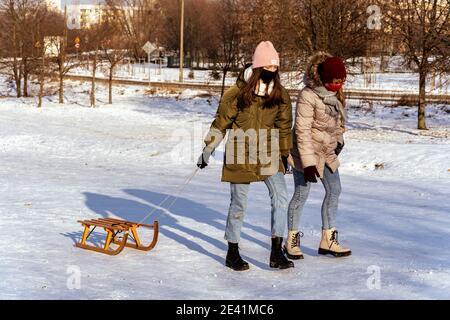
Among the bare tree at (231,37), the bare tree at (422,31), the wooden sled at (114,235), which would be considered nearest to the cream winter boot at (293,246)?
the wooden sled at (114,235)

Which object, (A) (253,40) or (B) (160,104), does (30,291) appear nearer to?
(A) (253,40)

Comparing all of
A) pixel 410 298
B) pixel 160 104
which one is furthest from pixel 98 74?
pixel 410 298

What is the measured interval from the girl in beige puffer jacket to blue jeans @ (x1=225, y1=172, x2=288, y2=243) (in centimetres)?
29

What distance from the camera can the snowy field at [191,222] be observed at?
5633 millimetres

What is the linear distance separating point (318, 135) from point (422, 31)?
54.1 feet

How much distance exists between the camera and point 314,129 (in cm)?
634

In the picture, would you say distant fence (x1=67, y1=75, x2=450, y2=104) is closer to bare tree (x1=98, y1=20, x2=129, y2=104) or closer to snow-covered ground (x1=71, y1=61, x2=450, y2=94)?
snow-covered ground (x1=71, y1=61, x2=450, y2=94)

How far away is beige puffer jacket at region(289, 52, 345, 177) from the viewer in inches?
245

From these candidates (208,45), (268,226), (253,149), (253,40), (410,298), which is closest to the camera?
(410,298)

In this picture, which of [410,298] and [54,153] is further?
[54,153]

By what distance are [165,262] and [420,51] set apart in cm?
1748

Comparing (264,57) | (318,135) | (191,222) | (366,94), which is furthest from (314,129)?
(366,94)

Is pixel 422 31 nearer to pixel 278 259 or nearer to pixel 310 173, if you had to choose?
pixel 310 173

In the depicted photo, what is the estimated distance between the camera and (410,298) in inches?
207
